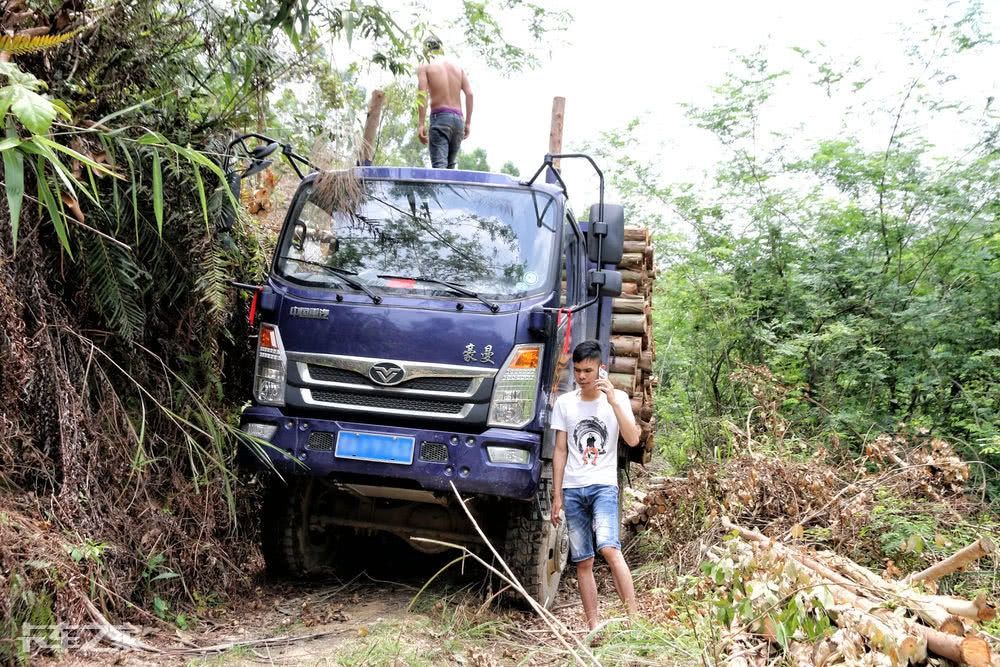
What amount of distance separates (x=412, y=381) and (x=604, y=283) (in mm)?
1342

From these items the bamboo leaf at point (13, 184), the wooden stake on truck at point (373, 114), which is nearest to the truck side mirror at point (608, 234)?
the bamboo leaf at point (13, 184)

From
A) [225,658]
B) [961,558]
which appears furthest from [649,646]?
[225,658]

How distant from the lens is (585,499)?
4938 millimetres

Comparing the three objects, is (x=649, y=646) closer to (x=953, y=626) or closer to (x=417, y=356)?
(x=953, y=626)

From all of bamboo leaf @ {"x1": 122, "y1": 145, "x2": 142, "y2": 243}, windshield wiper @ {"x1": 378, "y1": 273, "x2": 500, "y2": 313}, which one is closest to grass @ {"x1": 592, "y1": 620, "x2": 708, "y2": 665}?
windshield wiper @ {"x1": 378, "y1": 273, "x2": 500, "y2": 313}

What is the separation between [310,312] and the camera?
5109 millimetres

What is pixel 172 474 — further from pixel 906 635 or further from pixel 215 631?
pixel 906 635

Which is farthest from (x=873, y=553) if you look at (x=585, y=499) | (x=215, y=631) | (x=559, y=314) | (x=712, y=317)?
(x=712, y=317)

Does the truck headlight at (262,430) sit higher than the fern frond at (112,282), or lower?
lower

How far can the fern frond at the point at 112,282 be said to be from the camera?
4.66 metres

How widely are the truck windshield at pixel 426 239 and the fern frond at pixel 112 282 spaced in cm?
95

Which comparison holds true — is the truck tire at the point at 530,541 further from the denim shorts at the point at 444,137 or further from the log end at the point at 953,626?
the denim shorts at the point at 444,137

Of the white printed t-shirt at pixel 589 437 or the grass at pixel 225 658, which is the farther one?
the white printed t-shirt at pixel 589 437

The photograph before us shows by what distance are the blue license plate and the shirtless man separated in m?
3.31
